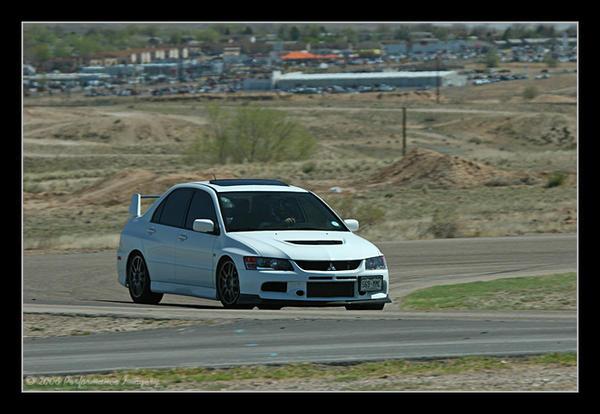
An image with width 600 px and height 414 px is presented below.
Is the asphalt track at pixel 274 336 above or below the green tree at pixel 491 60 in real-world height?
below

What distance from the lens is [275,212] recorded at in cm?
1727

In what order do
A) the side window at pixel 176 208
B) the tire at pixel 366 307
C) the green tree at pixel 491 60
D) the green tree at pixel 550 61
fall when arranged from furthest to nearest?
the green tree at pixel 491 60 < the green tree at pixel 550 61 < the side window at pixel 176 208 < the tire at pixel 366 307

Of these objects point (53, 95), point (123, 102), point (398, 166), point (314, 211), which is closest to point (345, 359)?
point (314, 211)

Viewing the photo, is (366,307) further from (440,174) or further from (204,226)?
(440,174)

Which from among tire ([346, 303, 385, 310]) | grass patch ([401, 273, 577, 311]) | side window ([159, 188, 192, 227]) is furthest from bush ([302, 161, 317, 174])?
tire ([346, 303, 385, 310])

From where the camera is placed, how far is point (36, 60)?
181 meters

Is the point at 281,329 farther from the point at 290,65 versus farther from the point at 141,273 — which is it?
the point at 290,65

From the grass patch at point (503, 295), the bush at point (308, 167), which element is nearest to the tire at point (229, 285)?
the grass patch at point (503, 295)

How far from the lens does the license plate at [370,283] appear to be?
53.4ft

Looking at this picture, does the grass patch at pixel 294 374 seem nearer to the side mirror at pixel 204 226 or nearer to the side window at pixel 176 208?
the side mirror at pixel 204 226

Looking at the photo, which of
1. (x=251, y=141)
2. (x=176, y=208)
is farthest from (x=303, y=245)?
(x=251, y=141)

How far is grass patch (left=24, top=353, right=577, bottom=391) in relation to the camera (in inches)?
468

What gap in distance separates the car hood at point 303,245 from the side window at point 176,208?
140cm
